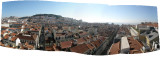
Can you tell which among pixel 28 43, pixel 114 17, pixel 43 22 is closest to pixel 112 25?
pixel 114 17

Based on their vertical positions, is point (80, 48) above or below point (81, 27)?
below

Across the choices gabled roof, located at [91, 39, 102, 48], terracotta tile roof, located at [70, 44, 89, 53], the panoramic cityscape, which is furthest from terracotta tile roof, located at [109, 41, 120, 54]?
terracotta tile roof, located at [70, 44, 89, 53]

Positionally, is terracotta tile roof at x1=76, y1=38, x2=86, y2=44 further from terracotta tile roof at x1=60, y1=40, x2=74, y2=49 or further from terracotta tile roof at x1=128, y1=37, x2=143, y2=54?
terracotta tile roof at x1=128, y1=37, x2=143, y2=54

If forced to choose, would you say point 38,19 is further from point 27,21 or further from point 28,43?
point 28,43

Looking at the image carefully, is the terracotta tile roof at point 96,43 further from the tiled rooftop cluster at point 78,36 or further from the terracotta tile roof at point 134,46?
the terracotta tile roof at point 134,46

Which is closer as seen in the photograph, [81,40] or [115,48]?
[115,48]

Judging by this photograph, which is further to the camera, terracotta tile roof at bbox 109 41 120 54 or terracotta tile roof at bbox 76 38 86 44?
terracotta tile roof at bbox 76 38 86 44

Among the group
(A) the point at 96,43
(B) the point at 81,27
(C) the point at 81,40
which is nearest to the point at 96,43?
(A) the point at 96,43

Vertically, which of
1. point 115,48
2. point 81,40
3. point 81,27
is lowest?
point 115,48

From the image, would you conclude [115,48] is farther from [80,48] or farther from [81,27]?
[81,27]
